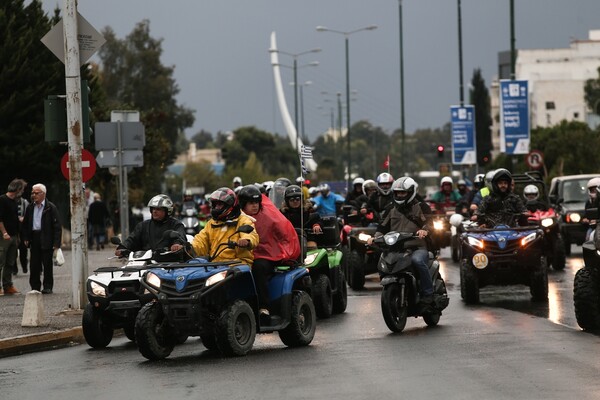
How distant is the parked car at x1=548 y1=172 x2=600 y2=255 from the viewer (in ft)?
107

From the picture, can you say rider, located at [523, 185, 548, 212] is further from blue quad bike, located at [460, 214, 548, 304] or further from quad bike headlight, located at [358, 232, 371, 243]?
blue quad bike, located at [460, 214, 548, 304]

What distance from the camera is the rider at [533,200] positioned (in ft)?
89.7

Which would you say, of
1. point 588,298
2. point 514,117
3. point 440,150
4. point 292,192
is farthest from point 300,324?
point 440,150

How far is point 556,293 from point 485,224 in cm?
202

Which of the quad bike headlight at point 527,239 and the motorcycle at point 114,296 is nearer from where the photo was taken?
Result: the motorcycle at point 114,296

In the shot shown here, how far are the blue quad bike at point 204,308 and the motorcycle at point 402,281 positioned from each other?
2.09 m

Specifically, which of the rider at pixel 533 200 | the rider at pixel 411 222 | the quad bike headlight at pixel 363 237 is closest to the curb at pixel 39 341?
the rider at pixel 411 222

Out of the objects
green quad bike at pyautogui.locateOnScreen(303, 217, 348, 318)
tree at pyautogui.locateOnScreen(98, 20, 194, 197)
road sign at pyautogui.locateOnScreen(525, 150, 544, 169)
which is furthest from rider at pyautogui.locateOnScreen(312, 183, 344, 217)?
tree at pyautogui.locateOnScreen(98, 20, 194, 197)

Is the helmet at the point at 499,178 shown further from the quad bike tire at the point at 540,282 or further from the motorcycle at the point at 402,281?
the motorcycle at the point at 402,281

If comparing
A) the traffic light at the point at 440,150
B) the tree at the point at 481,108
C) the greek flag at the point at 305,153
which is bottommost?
the greek flag at the point at 305,153

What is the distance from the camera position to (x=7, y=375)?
13.5 metres

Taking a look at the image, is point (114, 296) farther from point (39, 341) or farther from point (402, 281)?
point (402, 281)

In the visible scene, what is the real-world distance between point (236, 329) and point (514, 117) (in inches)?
1367

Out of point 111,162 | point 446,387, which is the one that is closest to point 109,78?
point 111,162
